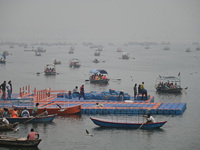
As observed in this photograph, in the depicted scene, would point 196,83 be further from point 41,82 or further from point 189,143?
point 189,143

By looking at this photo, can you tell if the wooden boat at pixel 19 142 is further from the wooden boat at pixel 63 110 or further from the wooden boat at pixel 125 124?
the wooden boat at pixel 63 110

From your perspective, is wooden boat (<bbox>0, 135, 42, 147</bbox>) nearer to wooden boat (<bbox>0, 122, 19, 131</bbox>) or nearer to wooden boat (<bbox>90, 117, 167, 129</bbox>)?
wooden boat (<bbox>0, 122, 19, 131</bbox>)

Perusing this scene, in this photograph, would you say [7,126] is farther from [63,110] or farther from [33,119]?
[63,110]

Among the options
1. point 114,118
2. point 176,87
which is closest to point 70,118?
point 114,118

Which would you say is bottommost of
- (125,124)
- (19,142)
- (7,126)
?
(19,142)

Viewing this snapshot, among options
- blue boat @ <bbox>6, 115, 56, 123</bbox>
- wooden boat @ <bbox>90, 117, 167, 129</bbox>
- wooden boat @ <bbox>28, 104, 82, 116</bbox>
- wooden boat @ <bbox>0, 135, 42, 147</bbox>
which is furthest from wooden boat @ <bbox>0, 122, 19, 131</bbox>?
wooden boat @ <bbox>90, 117, 167, 129</bbox>

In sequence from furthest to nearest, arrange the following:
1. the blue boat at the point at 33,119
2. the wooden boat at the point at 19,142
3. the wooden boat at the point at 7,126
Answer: the blue boat at the point at 33,119
the wooden boat at the point at 7,126
the wooden boat at the point at 19,142

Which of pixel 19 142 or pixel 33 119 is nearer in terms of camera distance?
pixel 19 142

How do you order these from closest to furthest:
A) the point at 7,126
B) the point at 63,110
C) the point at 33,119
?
1. the point at 7,126
2. the point at 33,119
3. the point at 63,110

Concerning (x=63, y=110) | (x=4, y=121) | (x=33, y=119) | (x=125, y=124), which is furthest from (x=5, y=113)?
(x=125, y=124)

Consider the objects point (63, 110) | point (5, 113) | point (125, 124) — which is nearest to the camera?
point (125, 124)

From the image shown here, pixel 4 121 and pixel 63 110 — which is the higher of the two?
pixel 63 110

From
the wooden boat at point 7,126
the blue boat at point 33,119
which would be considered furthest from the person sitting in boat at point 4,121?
the blue boat at point 33,119

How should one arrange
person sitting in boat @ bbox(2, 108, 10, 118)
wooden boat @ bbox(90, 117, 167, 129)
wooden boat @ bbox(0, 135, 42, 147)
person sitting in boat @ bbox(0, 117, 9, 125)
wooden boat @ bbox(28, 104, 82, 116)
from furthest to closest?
wooden boat @ bbox(28, 104, 82, 116) → person sitting in boat @ bbox(2, 108, 10, 118) → wooden boat @ bbox(90, 117, 167, 129) → person sitting in boat @ bbox(0, 117, 9, 125) → wooden boat @ bbox(0, 135, 42, 147)
